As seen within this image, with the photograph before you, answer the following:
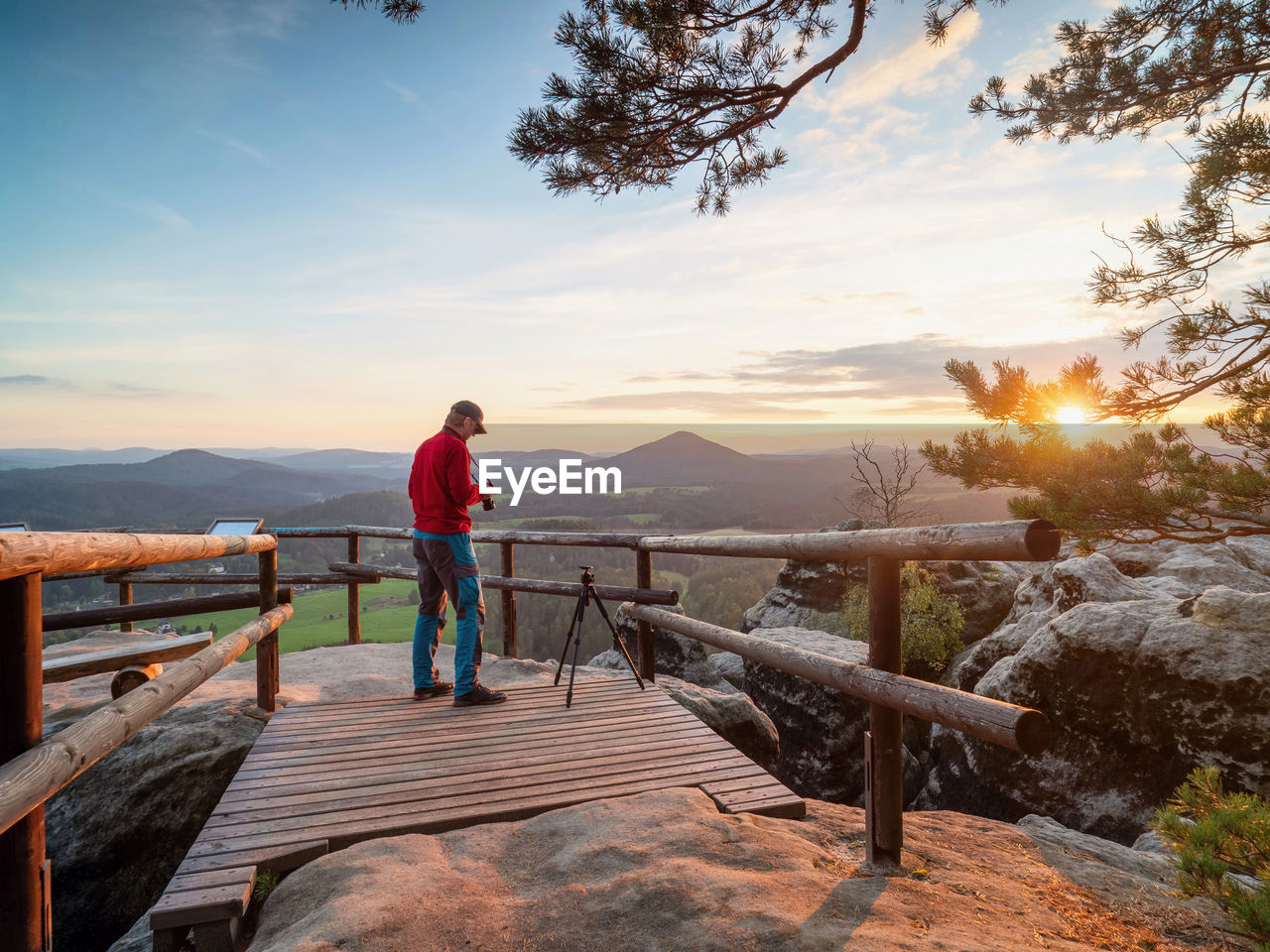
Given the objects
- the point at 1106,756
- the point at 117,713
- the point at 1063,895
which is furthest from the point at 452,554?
the point at 1106,756

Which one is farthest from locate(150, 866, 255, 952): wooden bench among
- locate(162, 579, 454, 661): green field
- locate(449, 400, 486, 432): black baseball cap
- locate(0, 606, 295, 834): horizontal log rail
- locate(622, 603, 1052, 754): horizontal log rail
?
locate(162, 579, 454, 661): green field

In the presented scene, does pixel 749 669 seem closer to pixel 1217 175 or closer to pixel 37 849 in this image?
pixel 1217 175

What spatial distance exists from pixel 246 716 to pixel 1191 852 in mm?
5588

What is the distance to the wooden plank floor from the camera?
301 centimetres

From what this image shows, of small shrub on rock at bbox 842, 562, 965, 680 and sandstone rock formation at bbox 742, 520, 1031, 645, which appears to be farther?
sandstone rock formation at bbox 742, 520, 1031, 645

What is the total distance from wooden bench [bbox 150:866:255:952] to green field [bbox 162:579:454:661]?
149 ft

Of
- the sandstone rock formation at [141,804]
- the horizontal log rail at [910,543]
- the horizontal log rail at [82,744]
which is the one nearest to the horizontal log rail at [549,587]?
the horizontal log rail at [910,543]

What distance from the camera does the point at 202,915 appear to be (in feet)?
7.76

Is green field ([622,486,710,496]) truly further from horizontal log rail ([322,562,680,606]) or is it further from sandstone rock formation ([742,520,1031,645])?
horizontal log rail ([322,562,680,606])

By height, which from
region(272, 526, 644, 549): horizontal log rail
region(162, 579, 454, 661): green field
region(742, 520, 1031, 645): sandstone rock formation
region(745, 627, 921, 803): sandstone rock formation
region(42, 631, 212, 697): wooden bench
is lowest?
region(162, 579, 454, 661): green field

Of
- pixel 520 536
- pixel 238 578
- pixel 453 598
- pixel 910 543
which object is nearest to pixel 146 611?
pixel 453 598

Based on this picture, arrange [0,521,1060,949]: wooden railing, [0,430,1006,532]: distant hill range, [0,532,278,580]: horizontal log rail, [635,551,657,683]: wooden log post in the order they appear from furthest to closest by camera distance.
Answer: [0,430,1006,532]: distant hill range → [635,551,657,683]: wooden log post → [0,521,1060,949]: wooden railing → [0,532,278,580]: horizontal log rail

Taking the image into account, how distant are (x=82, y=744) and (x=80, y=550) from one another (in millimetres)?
615

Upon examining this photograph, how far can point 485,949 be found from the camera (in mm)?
2135
